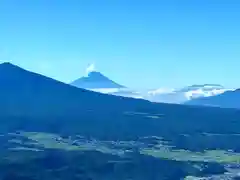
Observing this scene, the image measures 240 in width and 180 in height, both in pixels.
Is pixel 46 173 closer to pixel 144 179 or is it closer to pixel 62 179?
pixel 62 179

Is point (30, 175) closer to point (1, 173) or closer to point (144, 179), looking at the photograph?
point (1, 173)

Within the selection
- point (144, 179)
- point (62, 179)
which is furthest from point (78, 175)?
point (144, 179)

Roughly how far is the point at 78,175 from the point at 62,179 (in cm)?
985

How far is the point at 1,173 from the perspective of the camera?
18612 centimetres

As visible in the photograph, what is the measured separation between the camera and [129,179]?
197 meters

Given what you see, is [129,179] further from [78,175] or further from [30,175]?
[30,175]

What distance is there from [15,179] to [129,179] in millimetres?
44223

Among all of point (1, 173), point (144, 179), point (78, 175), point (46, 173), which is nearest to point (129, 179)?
point (144, 179)

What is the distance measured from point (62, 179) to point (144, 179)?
32.5 m

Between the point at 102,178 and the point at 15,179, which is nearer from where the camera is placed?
the point at 15,179

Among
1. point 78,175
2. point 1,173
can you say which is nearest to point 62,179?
point 78,175

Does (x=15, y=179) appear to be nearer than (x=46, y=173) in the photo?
Yes

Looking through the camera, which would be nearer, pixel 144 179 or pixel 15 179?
pixel 15 179

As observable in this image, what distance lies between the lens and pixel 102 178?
19725cm
